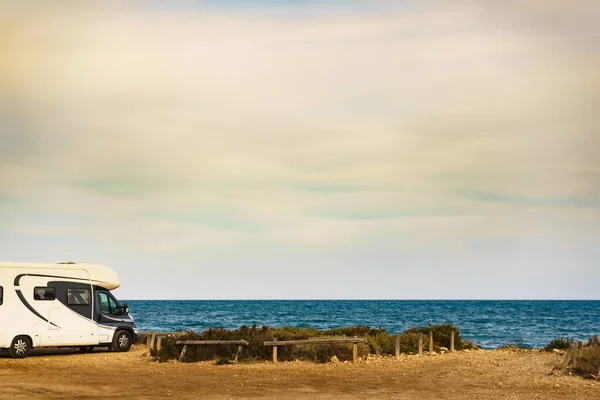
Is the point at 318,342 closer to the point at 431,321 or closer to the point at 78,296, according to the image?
the point at 78,296

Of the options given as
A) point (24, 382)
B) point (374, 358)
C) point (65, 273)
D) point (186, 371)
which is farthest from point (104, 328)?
point (374, 358)

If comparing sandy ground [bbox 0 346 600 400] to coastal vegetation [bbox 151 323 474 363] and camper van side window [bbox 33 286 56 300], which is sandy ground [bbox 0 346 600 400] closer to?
coastal vegetation [bbox 151 323 474 363]

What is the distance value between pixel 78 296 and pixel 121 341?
2771 mm

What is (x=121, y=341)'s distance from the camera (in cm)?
3034

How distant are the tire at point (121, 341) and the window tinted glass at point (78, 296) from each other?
6.83 feet

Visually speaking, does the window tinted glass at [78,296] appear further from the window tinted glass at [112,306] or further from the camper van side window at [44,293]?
the window tinted glass at [112,306]

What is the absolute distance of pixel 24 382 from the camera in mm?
20688

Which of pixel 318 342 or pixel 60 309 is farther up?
pixel 60 309

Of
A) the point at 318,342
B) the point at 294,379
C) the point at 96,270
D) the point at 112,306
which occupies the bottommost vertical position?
the point at 294,379

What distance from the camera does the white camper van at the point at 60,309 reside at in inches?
1068

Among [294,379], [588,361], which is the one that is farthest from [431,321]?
[294,379]

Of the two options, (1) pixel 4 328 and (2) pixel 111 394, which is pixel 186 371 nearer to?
(2) pixel 111 394

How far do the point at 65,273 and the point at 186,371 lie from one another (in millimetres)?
7704

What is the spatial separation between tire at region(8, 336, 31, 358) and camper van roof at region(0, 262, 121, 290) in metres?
2.65
